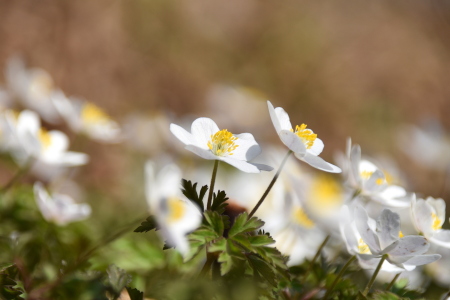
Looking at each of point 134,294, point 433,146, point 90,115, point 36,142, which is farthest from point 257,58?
point 134,294

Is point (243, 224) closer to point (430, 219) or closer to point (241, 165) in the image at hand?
point (241, 165)

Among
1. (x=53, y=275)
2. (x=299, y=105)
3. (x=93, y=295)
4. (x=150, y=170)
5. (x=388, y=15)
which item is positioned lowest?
(x=299, y=105)

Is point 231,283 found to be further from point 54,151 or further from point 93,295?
point 54,151

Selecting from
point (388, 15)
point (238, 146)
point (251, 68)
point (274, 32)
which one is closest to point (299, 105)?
point (251, 68)

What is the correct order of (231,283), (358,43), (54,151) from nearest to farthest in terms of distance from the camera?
(231,283) < (54,151) < (358,43)

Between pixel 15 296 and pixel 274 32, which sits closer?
pixel 15 296

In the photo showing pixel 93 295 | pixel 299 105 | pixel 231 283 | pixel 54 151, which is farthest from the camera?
pixel 299 105

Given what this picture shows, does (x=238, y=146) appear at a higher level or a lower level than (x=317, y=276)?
higher

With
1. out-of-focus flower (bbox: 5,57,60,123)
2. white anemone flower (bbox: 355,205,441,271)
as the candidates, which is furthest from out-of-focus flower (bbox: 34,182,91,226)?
out-of-focus flower (bbox: 5,57,60,123)
